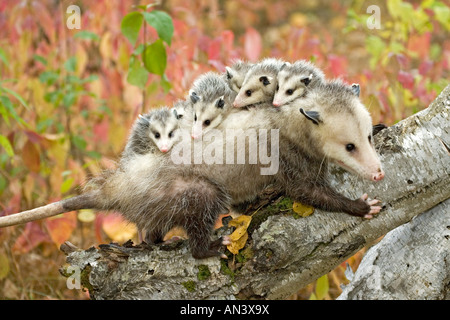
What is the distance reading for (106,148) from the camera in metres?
4.11

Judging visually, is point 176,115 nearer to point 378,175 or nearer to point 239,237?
point 239,237

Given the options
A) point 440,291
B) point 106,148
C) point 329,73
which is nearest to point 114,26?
point 106,148

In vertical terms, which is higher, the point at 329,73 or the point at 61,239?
the point at 329,73

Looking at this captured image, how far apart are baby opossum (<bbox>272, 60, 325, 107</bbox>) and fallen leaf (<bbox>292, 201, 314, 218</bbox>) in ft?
1.33

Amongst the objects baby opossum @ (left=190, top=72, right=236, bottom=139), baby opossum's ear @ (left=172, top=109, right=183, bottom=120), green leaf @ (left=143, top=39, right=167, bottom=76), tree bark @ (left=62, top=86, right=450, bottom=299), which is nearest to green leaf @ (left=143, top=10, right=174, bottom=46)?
green leaf @ (left=143, top=39, right=167, bottom=76)

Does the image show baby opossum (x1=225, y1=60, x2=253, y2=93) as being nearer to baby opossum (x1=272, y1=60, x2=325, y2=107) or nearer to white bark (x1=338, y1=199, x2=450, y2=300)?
baby opossum (x1=272, y1=60, x2=325, y2=107)

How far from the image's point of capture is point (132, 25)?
Result: 256 cm

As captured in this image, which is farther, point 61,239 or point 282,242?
point 61,239

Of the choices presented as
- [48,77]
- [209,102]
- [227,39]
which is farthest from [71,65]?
[209,102]

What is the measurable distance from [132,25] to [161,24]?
0.15 meters

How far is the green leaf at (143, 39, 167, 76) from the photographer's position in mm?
2631
